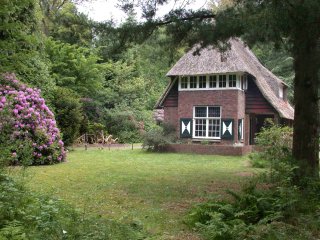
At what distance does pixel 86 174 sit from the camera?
1193 centimetres

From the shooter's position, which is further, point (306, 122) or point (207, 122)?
point (207, 122)

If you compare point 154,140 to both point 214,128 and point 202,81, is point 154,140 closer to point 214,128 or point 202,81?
point 214,128

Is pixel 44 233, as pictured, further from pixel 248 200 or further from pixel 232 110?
pixel 232 110

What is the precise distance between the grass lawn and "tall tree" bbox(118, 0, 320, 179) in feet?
7.42

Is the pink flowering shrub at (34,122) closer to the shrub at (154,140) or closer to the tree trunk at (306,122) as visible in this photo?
the shrub at (154,140)

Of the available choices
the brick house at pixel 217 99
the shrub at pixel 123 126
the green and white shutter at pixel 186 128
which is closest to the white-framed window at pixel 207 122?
the brick house at pixel 217 99

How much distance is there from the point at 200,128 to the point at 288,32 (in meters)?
17.4

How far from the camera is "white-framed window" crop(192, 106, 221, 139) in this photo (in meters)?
24.6

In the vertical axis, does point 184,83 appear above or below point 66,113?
above

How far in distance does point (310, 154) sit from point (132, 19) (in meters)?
5.51

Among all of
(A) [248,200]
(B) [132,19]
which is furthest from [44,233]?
(B) [132,19]

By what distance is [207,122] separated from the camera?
24828mm

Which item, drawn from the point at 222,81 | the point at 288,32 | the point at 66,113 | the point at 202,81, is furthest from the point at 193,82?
the point at 288,32

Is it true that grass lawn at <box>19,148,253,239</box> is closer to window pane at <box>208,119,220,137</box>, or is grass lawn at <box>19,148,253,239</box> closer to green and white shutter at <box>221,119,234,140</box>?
green and white shutter at <box>221,119,234,140</box>
